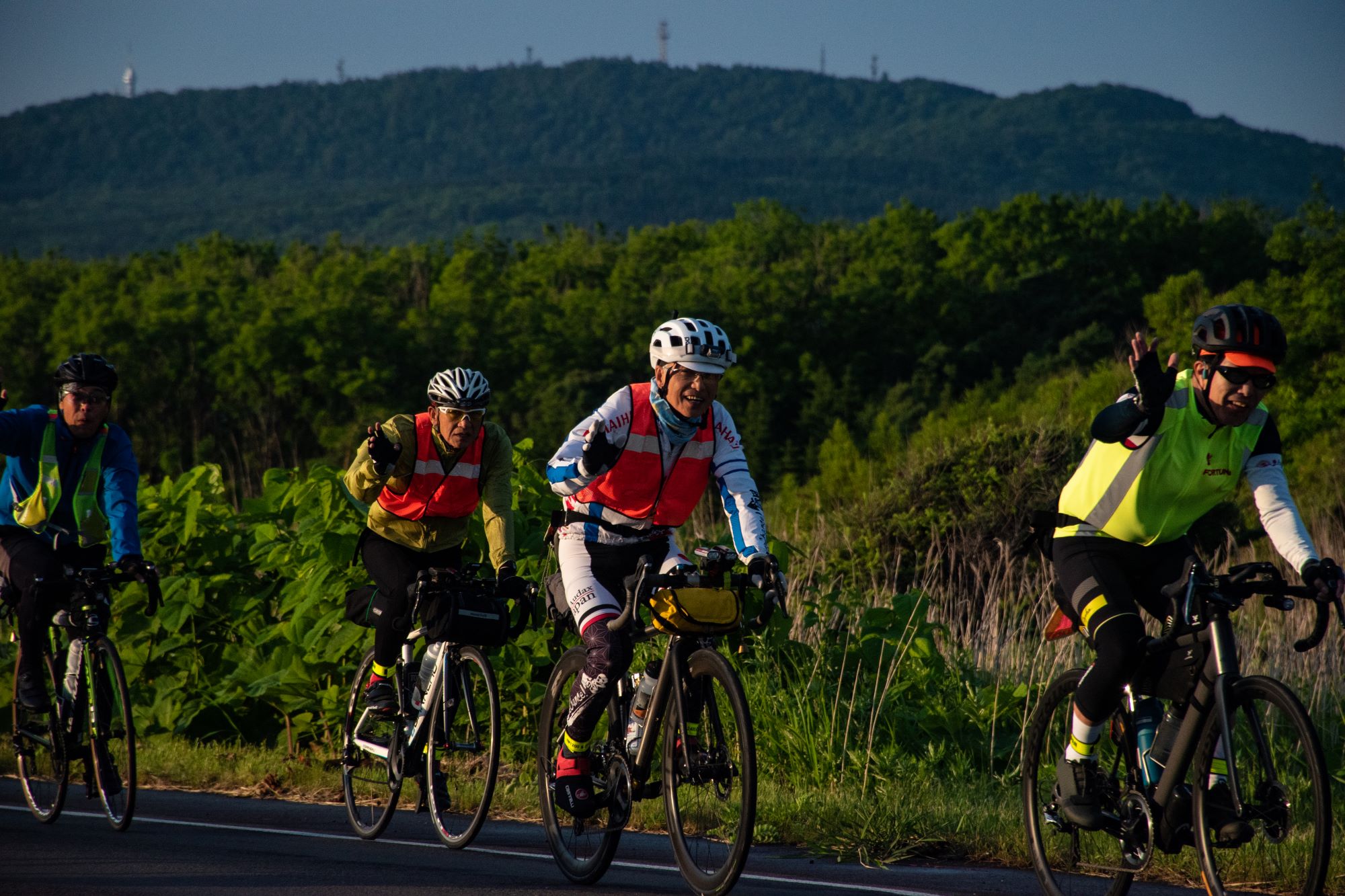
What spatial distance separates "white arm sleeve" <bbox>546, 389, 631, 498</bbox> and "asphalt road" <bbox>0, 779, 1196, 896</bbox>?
161 centimetres

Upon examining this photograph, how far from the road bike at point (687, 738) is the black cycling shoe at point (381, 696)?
1.77 m

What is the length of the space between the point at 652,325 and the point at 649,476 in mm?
88043

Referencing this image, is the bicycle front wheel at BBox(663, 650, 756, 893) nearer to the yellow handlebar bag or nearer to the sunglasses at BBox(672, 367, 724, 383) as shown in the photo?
the yellow handlebar bag

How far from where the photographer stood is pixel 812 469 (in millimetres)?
77562

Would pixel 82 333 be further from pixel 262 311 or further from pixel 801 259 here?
pixel 801 259

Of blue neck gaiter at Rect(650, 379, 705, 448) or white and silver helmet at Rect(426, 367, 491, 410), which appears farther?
white and silver helmet at Rect(426, 367, 491, 410)

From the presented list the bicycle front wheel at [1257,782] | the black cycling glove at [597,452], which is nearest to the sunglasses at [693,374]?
the black cycling glove at [597,452]

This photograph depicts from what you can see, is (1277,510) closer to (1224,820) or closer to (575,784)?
(1224,820)

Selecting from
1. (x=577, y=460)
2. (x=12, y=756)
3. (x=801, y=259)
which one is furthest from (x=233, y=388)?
(x=577, y=460)

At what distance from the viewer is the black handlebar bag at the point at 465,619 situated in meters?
7.39

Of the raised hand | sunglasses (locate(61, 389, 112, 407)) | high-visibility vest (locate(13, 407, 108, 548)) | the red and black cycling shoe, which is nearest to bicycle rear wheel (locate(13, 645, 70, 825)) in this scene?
high-visibility vest (locate(13, 407, 108, 548))

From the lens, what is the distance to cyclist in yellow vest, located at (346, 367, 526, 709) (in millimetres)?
7590

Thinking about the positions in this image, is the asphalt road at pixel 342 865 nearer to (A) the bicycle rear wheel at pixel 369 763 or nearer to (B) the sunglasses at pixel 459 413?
(A) the bicycle rear wheel at pixel 369 763

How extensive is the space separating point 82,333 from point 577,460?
89026 millimetres
